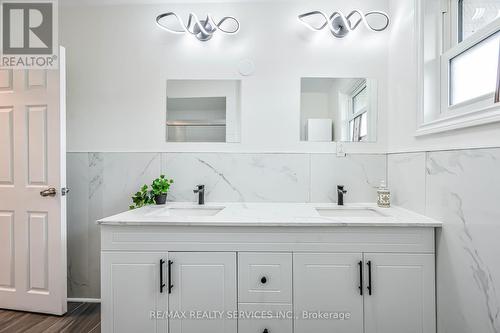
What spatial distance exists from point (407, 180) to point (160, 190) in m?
1.69

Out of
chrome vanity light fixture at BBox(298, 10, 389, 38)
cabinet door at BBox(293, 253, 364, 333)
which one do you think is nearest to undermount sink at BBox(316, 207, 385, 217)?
cabinet door at BBox(293, 253, 364, 333)

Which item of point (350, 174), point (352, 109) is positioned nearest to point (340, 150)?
point (350, 174)

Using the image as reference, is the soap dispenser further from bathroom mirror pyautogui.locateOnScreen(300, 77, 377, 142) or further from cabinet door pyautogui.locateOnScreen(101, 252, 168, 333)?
cabinet door pyautogui.locateOnScreen(101, 252, 168, 333)

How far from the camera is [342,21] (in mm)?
1771

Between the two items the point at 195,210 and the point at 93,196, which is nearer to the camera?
the point at 195,210

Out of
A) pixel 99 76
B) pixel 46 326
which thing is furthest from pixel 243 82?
pixel 46 326

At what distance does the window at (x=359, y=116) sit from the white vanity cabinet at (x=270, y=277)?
800mm

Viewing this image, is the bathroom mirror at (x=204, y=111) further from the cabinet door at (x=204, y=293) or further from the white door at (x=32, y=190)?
the cabinet door at (x=204, y=293)

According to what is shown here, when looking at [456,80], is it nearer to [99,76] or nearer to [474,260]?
[474,260]

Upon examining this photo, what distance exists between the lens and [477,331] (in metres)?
1.07

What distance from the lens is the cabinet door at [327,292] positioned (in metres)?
1.28

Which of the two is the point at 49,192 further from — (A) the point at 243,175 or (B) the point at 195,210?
(A) the point at 243,175

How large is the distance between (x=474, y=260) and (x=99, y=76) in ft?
8.48

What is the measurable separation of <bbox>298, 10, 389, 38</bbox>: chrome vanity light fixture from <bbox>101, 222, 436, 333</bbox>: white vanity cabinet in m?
1.42
